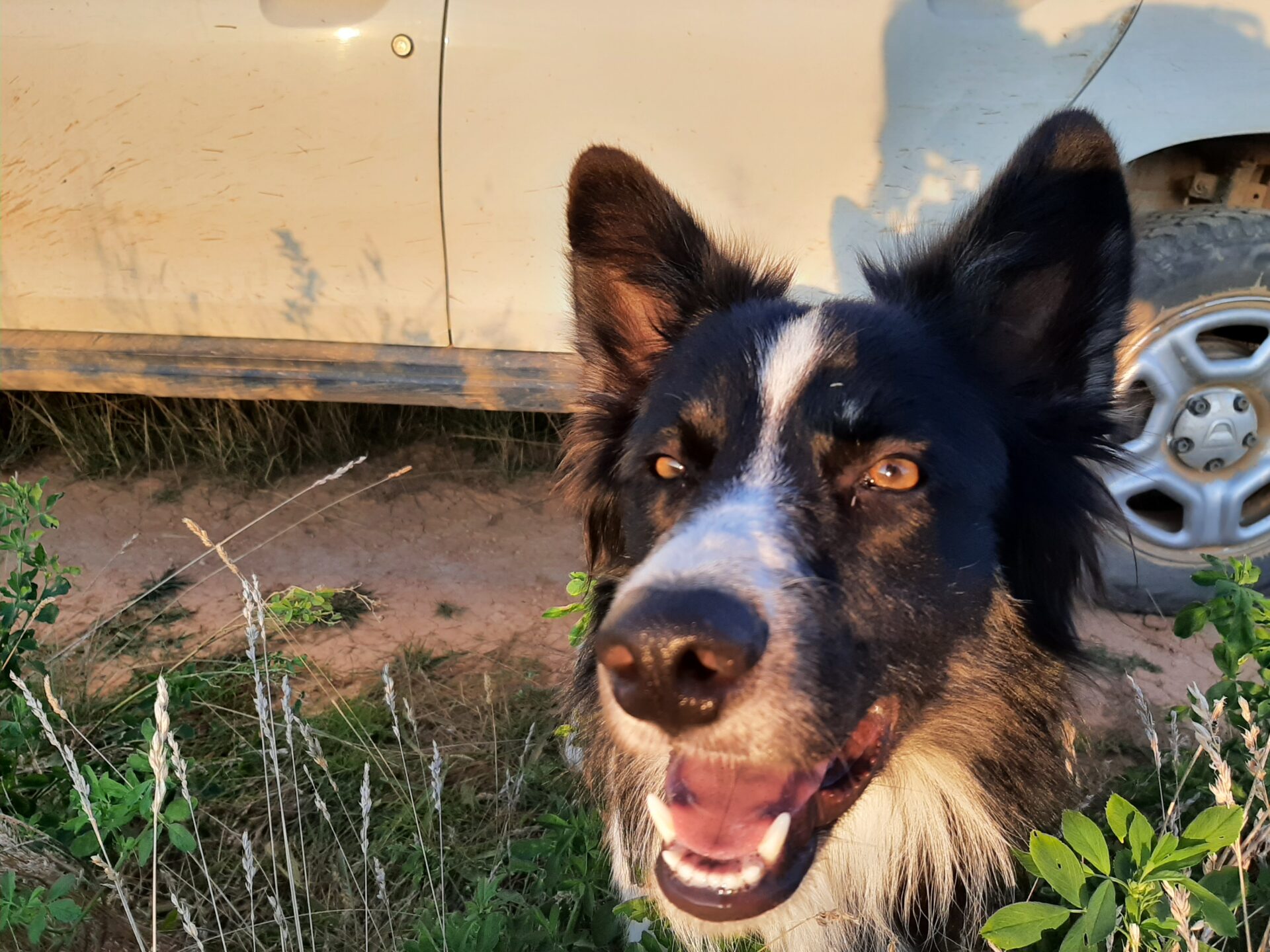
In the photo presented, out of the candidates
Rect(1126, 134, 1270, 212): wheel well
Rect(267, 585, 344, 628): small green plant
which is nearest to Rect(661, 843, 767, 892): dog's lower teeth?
Rect(267, 585, 344, 628): small green plant

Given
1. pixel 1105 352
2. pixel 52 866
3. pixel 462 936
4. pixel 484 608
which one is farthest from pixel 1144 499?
pixel 52 866

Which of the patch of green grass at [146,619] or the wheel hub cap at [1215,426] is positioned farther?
the patch of green grass at [146,619]

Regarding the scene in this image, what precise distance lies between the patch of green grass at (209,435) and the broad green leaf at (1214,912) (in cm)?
351

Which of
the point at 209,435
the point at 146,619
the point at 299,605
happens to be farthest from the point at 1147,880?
the point at 209,435

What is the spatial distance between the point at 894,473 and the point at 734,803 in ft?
2.57

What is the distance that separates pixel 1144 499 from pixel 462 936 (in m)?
3.29

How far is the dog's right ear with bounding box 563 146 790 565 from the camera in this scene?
252 cm

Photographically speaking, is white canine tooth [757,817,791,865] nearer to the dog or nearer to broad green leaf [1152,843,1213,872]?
the dog

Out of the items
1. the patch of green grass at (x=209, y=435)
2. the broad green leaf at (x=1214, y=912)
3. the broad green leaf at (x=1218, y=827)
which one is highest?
the broad green leaf at (x=1218, y=827)

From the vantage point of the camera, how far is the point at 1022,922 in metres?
1.59

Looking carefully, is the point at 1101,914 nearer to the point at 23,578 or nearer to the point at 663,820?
the point at 663,820

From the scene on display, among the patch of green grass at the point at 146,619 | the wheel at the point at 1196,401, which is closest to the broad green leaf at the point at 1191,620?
the wheel at the point at 1196,401

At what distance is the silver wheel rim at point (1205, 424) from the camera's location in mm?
3408

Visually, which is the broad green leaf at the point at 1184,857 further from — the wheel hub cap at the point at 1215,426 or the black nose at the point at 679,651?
the wheel hub cap at the point at 1215,426
